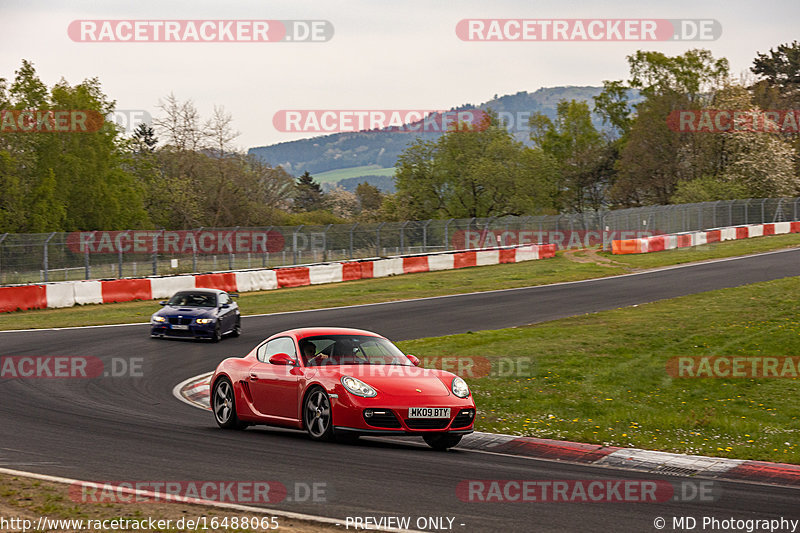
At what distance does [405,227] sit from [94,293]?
16.8 meters

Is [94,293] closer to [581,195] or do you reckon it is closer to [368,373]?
[368,373]

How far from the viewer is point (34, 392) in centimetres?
1441

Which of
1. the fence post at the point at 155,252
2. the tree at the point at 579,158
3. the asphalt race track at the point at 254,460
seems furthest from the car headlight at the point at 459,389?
the tree at the point at 579,158

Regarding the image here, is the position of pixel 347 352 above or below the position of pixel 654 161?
below

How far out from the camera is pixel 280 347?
11.2 metres

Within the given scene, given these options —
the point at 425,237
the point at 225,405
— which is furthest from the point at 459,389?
the point at 425,237

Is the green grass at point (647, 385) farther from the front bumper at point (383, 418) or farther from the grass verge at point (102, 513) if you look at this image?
the grass verge at point (102, 513)

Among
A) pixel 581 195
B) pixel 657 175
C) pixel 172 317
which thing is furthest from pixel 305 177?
pixel 172 317

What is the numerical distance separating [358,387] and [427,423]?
2.79ft

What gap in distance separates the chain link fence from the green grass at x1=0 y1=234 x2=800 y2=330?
8.23 ft

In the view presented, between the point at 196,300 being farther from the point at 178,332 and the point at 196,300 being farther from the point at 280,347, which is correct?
the point at 280,347

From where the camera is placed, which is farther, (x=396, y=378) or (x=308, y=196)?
(x=308, y=196)

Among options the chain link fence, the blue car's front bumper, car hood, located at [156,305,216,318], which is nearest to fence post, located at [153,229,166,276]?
the chain link fence

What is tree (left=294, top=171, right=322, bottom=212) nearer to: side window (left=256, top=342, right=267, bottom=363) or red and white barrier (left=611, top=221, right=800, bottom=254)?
red and white barrier (left=611, top=221, right=800, bottom=254)
